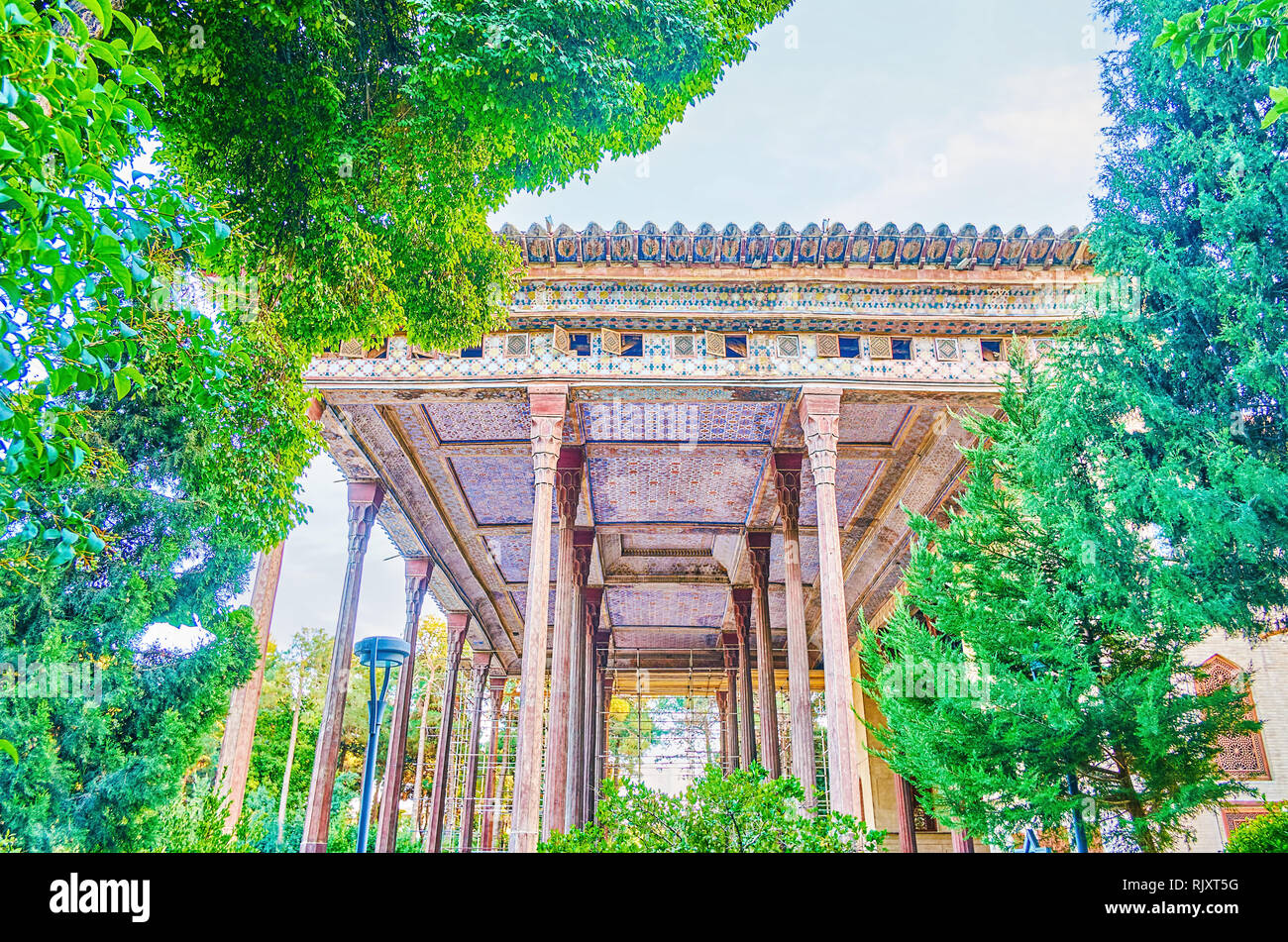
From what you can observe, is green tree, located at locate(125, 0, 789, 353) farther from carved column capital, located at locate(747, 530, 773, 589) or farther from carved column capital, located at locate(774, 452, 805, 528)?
carved column capital, located at locate(747, 530, 773, 589)

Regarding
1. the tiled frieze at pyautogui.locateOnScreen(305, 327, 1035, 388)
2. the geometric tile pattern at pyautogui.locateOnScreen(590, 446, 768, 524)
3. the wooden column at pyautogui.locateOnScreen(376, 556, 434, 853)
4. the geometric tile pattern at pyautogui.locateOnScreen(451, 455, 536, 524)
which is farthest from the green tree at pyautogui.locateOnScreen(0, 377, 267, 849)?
the geometric tile pattern at pyautogui.locateOnScreen(590, 446, 768, 524)

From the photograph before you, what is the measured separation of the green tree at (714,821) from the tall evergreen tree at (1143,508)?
220 centimetres

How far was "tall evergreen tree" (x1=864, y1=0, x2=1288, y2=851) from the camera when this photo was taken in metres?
5.66

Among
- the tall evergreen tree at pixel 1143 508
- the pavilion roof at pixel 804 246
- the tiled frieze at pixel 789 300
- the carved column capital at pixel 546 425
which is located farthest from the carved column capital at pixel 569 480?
the tall evergreen tree at pixel 1143 508

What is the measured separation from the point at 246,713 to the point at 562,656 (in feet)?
12.2

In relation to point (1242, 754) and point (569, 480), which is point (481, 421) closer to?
point (569, 480)

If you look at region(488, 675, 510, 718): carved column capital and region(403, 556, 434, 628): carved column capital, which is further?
region(488, 675, 510, 718): carved column capital

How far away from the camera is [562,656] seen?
1070cm

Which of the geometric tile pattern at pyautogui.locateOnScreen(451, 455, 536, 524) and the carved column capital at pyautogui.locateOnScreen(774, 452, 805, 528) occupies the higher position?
the geometric tile pattern at pyautogui.locateOnScreen(451, 455, 536, 524)

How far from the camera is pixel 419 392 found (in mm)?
9992

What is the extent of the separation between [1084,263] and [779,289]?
3.74 m

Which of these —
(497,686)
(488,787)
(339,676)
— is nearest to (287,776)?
(488,787)

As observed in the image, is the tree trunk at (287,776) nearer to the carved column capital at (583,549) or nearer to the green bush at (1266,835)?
the carved column capital at (583,549)
